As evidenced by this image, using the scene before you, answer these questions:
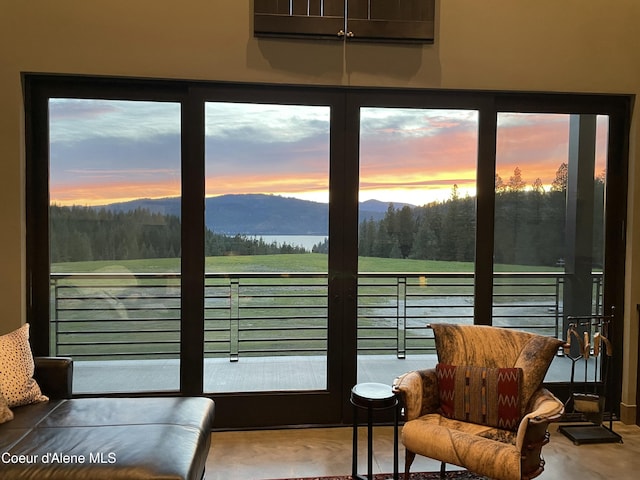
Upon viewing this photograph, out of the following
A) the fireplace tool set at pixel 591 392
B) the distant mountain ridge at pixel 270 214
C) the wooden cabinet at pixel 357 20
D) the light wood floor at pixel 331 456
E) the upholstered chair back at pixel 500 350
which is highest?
the wooden cabinet at pixel 357 20

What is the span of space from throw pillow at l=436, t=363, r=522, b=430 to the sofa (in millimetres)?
1343

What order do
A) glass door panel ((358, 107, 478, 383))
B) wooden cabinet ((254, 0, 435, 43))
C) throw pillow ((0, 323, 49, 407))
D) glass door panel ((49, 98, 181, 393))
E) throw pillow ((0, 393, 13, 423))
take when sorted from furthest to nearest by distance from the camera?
1. glass door panel ((358, 107, 478, 383))
2. glass door panel ((49, 98, 181, 393))
3. wooden cabinet ((254, 0, 435, 43))
4. throw pillow ((0, 323, 49, 407))
5. throw pillow ((0, 393, 13, 423))

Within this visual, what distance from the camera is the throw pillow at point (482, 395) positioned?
2414 mm

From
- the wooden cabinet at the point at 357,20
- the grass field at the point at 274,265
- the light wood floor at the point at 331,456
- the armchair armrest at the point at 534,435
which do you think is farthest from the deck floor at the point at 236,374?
the wooden cabinet at the point at 357,20

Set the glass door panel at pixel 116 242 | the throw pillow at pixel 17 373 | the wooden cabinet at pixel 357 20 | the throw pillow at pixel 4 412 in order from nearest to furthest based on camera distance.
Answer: the throw pillow at pixel 4 412 < the throw pillow at pixel 17 373 < the wooden cabinet at pixel 357 20 < the glass door panel at pixel 116 242

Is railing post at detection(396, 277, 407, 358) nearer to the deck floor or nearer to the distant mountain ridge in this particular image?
the deck floor

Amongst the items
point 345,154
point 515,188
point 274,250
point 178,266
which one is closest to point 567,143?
point 515,188

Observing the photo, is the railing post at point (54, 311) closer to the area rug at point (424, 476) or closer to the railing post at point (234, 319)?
the railing post at point (234, 319)

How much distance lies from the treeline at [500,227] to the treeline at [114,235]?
136 cm

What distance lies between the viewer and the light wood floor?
8.84ft

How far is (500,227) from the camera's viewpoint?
3490mm

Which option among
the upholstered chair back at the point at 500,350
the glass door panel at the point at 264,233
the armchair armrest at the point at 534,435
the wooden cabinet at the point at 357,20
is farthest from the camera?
the glass door panel at the point at 264,233

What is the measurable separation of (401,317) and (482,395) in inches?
54.6

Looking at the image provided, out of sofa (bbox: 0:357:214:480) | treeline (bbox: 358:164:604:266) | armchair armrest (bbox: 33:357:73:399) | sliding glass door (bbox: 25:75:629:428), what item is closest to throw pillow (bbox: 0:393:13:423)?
sofa (bbox: 0:357:214:480)
